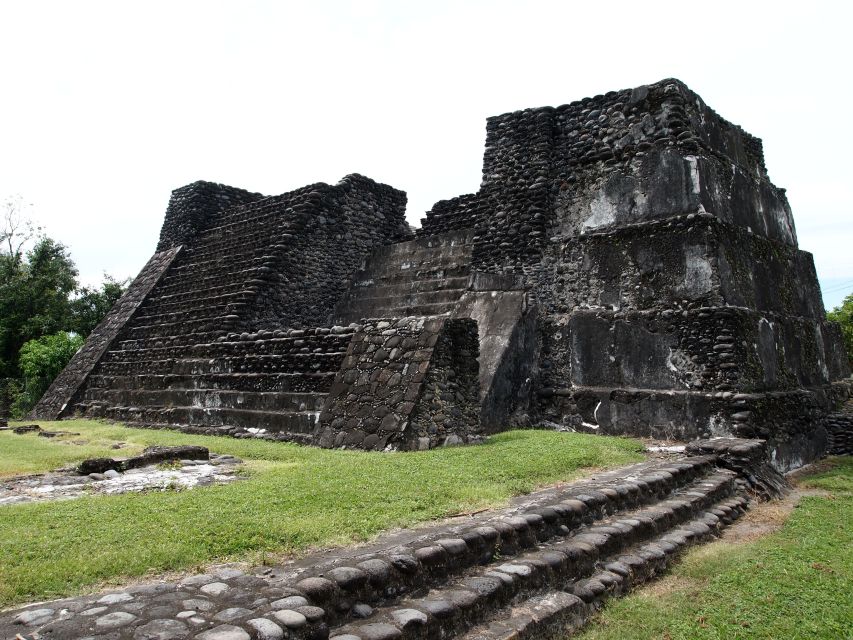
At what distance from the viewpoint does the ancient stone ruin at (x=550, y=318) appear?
7996 millimetres

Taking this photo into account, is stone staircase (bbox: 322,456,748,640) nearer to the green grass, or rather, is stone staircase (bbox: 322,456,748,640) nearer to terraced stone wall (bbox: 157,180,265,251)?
the green grass

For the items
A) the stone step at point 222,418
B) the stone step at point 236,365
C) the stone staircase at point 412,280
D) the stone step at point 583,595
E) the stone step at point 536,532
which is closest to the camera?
the stone step at point 536,532

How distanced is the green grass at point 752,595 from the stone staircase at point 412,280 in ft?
21.0

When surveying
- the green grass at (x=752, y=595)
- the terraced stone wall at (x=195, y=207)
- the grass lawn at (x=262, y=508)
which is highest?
the terraced stone wall at (x=195, y=207)

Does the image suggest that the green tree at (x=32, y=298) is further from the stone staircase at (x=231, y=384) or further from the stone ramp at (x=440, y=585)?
the stone ramp at (x=440, y=585)

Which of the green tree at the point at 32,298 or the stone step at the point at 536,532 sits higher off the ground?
the green tree at the point at 32,298

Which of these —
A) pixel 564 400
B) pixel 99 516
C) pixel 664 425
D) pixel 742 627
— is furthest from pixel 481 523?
pixel 564 400

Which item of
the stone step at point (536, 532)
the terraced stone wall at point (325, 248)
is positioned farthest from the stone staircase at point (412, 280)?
the stone step at point (536, 532)

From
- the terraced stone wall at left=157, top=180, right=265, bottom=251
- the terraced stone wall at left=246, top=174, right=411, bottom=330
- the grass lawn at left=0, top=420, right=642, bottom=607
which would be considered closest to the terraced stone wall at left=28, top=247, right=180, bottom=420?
the terraced stone wall at left=157, top=180, right=265, bottom=251

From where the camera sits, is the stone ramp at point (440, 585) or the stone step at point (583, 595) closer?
the stone ramp at point (440, 585)

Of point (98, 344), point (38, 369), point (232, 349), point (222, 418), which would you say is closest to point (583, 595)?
point (222, 418)

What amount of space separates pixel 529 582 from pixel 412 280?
8737mm

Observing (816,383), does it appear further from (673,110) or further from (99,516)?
(99,516)

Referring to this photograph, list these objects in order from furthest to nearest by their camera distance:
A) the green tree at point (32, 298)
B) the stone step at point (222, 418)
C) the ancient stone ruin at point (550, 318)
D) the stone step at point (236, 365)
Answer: the green tree at point (32, 298) → the stone step at point (236, 365) → the stone step at point (222, 418) → the ancient stone ruin at point (550, 318)
